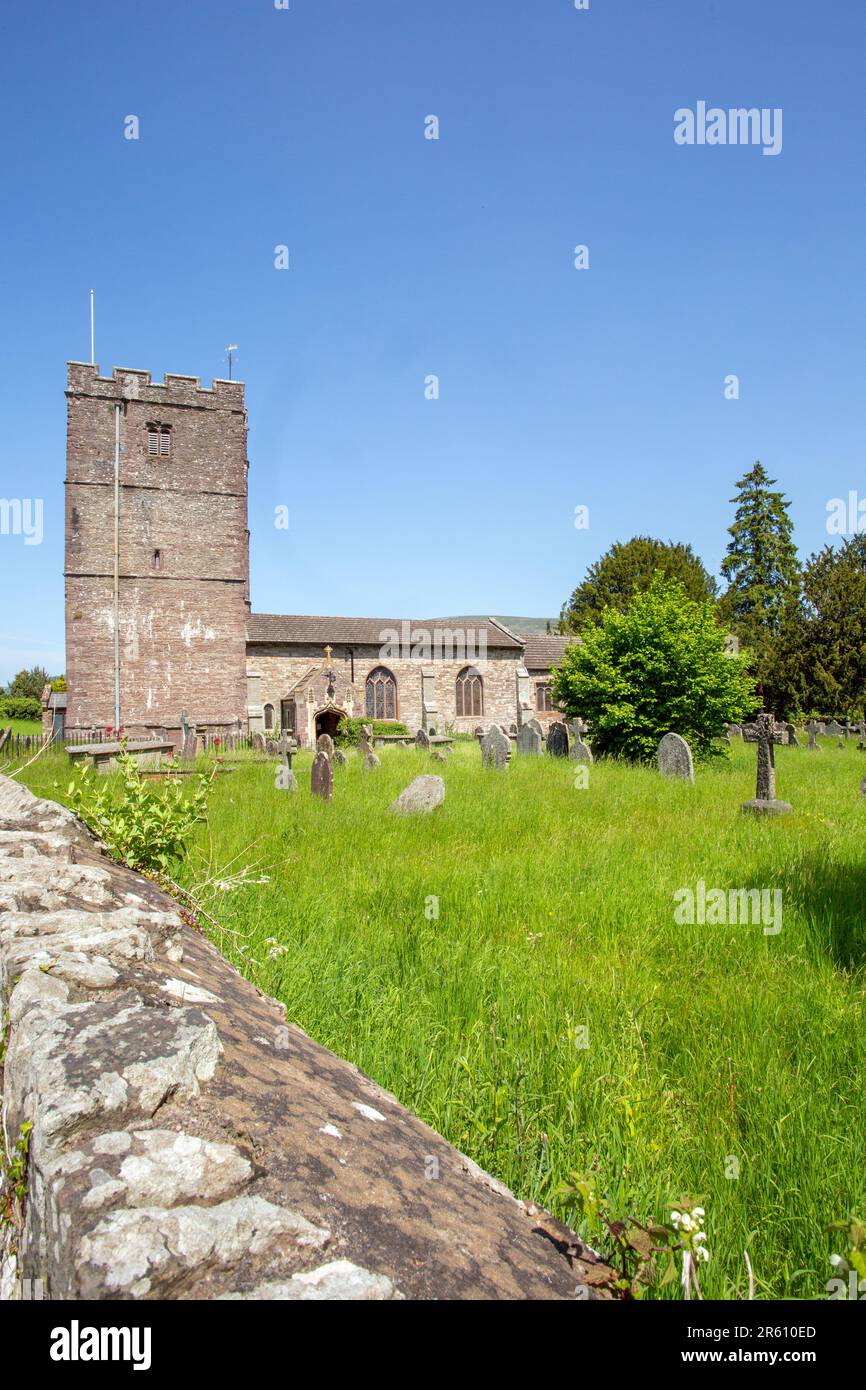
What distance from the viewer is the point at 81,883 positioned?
236 centimetres

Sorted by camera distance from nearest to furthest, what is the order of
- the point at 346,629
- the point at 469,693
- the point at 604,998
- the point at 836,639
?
the point at 604,998, the point at 836,639, the point at 346,629, the point at 469,693

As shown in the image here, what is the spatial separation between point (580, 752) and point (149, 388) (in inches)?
1021

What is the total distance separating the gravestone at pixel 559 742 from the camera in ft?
59.2

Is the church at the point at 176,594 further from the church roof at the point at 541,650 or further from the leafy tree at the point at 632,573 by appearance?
the leafy tree at the point at 632,573

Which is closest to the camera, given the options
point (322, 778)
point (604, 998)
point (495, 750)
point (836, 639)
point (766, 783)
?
point (604, 998)

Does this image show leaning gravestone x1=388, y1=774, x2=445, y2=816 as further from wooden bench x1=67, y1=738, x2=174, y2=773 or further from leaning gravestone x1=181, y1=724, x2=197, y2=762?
leaning gravestone x1=181, y1=724, x2=197, y2=762

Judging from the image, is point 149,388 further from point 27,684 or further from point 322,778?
point 27,684

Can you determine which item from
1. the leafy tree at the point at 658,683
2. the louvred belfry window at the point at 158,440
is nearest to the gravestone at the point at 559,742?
the leafy tree at the point at 658,683

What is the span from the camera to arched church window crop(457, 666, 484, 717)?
119 ft

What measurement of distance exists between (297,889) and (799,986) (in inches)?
132

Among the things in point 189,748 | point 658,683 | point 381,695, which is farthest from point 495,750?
point 381,695

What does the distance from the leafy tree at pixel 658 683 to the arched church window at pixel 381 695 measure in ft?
59.7

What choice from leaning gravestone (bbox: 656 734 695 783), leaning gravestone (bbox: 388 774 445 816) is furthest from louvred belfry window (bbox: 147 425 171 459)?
leaning gravestone (bbox: 388 774 445 816)

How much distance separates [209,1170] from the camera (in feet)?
3.64
